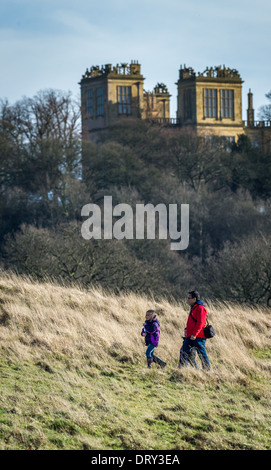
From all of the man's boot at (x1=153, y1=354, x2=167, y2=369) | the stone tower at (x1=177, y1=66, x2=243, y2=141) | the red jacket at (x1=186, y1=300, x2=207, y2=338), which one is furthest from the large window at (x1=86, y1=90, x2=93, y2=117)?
the red jacket at (x1=186, y1=300, x2=207, y2=338)

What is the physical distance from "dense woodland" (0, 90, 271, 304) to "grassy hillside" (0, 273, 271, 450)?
2347cm

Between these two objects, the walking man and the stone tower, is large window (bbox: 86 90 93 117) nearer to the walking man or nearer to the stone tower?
the stone tower

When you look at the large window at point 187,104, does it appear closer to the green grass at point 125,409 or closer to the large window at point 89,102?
the large window at point 89,102

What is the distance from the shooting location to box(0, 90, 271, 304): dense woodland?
1763 inches

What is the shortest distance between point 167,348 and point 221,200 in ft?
163

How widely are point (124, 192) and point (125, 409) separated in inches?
1929

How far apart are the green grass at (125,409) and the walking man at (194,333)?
358mm

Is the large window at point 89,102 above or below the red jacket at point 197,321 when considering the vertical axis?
above

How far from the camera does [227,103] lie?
73312mm

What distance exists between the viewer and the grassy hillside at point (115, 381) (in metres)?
10.5

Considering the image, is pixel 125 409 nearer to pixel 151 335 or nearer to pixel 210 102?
pixel 151 335

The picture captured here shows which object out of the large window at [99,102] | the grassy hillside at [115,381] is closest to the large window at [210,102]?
the large window at [99,102]

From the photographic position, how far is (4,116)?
68.1 meters
